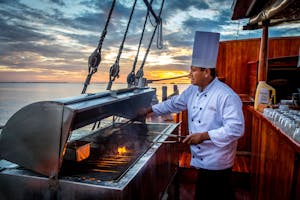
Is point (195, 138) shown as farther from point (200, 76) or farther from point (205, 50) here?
point (205, 50)

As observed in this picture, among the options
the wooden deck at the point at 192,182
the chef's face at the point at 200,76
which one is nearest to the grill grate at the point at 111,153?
the chef's face at the point at 200,76

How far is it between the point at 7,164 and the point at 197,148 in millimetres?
A: 1669

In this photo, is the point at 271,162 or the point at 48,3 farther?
the point at 48,3

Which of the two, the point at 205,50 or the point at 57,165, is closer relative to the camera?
the point at 57,165

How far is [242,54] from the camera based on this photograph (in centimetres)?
625

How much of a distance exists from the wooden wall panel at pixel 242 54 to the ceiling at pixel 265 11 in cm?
219

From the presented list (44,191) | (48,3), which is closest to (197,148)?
(44,191)

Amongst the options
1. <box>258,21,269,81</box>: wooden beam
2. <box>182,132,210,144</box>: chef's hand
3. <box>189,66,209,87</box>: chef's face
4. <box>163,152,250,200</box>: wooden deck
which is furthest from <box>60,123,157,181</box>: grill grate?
<box>258,21,269,81</box>: wooden beam

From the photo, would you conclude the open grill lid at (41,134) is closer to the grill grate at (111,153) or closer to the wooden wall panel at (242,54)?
the grill grate at (111,153)

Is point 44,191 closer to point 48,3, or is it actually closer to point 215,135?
point 215,135

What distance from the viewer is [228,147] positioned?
221cm

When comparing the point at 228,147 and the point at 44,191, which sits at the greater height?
the point at 228,147

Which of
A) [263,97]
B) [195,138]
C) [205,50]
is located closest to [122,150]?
[195,138]

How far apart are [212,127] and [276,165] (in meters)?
0.61
